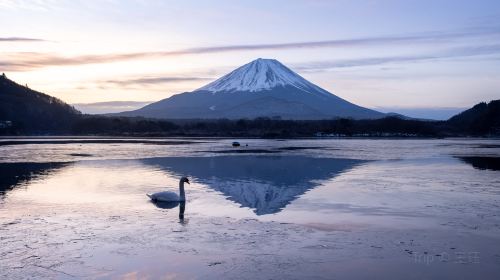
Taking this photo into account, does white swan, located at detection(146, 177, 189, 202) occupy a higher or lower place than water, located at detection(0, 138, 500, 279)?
higher

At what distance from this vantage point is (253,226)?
980 cm

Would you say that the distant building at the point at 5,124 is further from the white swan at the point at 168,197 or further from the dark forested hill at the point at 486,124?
the white swan at the point at 168,197

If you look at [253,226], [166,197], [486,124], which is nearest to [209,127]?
[486,124]

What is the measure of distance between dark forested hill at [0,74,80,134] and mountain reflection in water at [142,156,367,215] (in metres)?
52.1

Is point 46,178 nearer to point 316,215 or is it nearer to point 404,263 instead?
point 316,215

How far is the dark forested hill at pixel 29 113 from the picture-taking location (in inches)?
2881

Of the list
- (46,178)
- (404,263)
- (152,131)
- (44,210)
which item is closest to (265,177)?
(46,178)

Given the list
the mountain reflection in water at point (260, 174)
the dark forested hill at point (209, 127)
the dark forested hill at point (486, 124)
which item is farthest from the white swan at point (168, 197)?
the dark forested hill at point (486, 124)

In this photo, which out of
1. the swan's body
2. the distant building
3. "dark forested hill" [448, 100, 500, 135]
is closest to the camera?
the swan's body

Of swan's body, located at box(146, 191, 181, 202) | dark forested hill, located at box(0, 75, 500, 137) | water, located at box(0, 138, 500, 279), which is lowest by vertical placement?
water, located at box(0, 138, 500, 279)

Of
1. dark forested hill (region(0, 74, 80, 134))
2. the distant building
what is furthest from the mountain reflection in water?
dark forested hill (region(0, 74, 80, 134))

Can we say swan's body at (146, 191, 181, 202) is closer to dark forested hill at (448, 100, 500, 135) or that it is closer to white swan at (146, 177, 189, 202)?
white swan at (146, 177, 189, 202)

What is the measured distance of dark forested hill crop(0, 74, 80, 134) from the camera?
73.2 metres

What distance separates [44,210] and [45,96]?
315 ft
